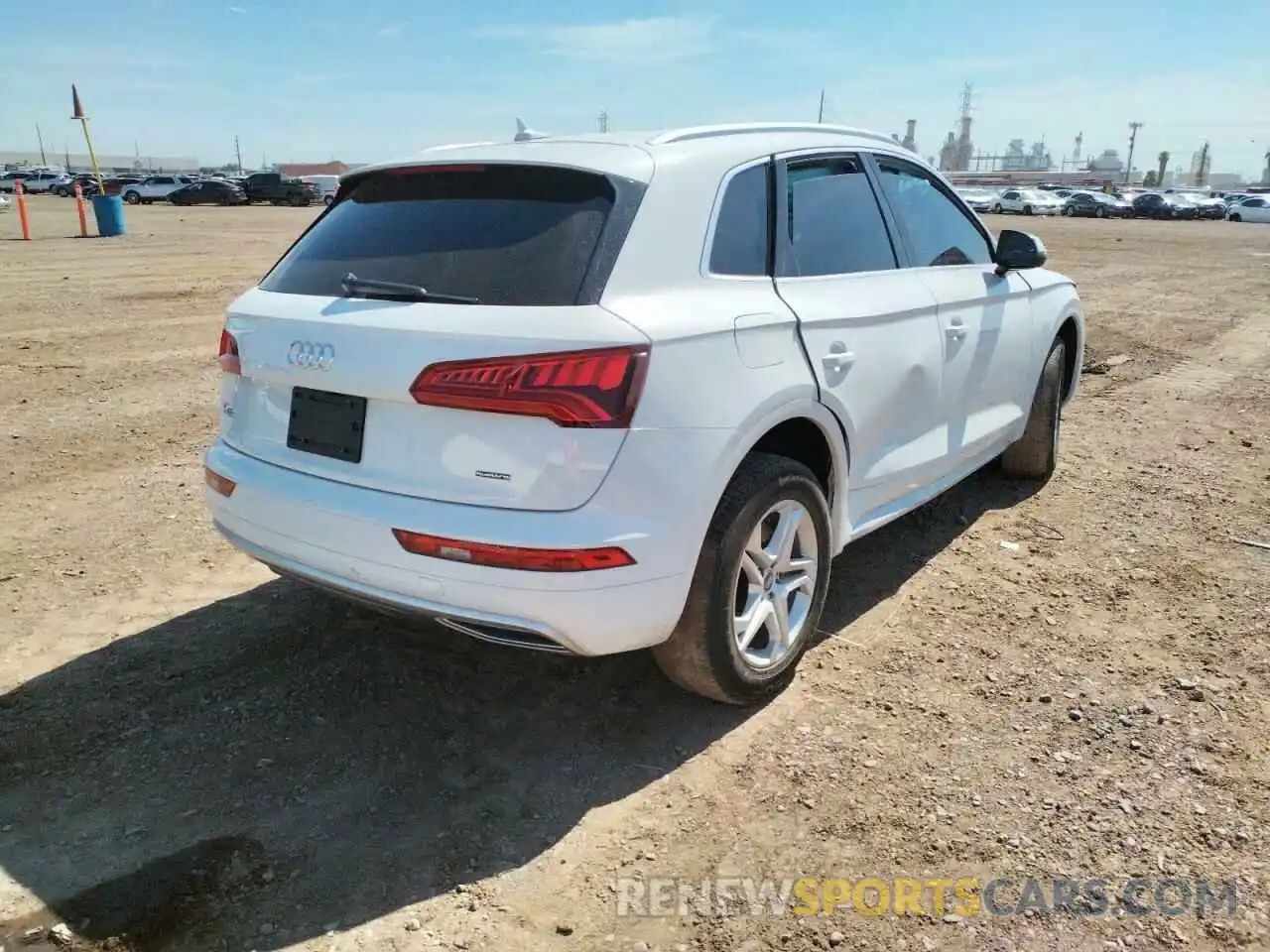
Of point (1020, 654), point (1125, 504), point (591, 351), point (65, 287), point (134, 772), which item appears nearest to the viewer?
point (591, 351)

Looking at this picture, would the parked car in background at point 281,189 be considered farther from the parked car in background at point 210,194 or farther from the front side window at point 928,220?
the front side window at point 928,220

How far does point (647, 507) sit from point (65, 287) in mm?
13829

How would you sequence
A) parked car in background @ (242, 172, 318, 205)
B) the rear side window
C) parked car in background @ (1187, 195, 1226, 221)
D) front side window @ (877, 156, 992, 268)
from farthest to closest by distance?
parked car in background @ (1187, 195, 1226, 221)
parked car in background @ (242, 172, 318, 205)
front side window @ (877, 156, 992, 268)
the rear side window

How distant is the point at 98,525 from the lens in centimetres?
496

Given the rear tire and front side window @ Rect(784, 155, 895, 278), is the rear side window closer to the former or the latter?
front side window @ Rect(784, 155, 895, 278)

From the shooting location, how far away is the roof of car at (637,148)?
3.03m

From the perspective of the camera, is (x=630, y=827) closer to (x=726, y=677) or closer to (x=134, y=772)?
(x=726, y=677)

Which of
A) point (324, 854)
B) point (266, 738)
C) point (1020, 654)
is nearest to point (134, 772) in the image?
point (266, 738)

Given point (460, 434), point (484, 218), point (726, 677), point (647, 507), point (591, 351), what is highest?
point (484, 218)

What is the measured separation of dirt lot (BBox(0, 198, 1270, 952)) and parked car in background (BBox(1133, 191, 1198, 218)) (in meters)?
54.9

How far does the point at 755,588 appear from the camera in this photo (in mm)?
3283

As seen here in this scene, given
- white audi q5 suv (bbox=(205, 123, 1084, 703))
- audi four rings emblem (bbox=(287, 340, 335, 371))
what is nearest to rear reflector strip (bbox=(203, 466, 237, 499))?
white audi q5 suv (bbox=(205, 123, 1084, 703))

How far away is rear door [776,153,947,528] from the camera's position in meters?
3.40

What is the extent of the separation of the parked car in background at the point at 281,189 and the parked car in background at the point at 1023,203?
36.3 metres
